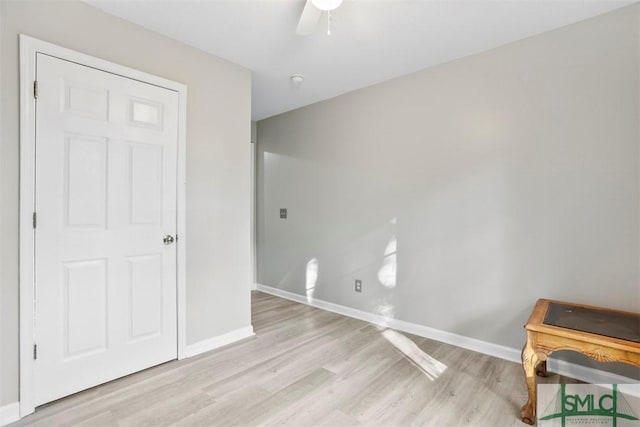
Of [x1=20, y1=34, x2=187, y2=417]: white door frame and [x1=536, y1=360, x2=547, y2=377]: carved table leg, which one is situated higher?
[x1=20, y1=34, x2=187, y2=417]: white door frame

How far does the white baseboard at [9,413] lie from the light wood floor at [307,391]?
0.06 metres

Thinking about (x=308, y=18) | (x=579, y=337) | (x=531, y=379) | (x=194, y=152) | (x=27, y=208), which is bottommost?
(x=531, y=379)

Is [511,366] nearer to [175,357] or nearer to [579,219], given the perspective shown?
[579,219]

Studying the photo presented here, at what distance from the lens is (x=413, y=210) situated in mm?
2984

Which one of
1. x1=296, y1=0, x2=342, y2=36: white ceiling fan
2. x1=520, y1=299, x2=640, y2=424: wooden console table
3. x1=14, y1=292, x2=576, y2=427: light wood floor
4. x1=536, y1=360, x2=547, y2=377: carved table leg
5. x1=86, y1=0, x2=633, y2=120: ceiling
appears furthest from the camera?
x1=536, y1=360, x2=547, y2=377: carved table leg

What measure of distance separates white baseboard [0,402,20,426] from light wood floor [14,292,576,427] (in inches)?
2.4

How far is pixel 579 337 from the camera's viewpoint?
5.27 feet

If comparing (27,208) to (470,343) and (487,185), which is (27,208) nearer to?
(487,185)

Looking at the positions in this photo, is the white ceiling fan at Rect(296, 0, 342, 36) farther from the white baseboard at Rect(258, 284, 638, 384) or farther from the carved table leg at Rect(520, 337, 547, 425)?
the white baseboard at Rect(258, 284, 638, 384)

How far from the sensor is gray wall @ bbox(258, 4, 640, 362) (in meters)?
2.06

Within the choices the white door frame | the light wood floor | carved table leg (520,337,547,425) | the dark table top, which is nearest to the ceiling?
the white door frame

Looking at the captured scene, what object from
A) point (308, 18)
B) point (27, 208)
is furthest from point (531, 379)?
point (27, 208)

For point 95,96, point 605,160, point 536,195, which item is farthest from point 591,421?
point 95,96

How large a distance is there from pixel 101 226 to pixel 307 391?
1729 millimetres
